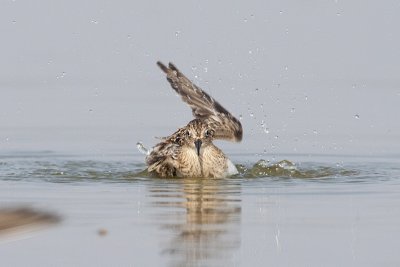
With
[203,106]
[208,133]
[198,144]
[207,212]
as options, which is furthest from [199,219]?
[203,106]

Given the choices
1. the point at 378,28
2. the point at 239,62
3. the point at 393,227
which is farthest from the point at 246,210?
the point at 378,28

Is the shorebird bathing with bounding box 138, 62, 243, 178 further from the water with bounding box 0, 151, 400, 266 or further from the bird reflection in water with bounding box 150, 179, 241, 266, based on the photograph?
the bird reflection in water with bounding box 150, 179, 241, 266

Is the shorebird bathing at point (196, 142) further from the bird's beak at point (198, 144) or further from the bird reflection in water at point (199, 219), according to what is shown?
the bird reflection in water at point (199, 219)

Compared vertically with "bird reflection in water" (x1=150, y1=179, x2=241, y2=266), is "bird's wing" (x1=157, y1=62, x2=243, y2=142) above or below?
above

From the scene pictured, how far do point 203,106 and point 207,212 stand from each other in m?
4.62

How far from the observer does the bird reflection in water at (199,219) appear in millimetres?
9727

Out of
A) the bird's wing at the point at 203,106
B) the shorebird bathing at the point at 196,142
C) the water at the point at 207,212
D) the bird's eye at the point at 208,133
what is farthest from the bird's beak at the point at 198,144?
the bird's wing at the point at 203,106

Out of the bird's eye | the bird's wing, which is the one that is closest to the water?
the bird's wing

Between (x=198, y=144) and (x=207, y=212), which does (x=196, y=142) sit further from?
(x=207, y=212)

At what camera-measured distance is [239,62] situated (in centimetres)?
2025

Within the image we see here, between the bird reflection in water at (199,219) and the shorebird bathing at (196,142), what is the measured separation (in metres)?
0.36

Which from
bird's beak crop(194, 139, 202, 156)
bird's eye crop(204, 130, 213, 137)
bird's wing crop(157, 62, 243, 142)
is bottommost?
bird's beak crop(194, 139, 202, 156)

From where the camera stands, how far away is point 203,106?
16.2 metres

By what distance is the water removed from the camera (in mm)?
9664
